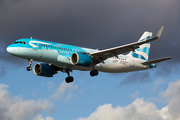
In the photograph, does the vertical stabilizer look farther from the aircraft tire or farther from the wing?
the aircraft tire

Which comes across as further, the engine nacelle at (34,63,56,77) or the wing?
the engine nacelle at (34,63,56,77)

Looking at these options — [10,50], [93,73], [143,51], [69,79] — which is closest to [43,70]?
[69,79]

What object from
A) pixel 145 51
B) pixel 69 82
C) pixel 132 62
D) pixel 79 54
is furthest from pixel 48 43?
pixel 145 51

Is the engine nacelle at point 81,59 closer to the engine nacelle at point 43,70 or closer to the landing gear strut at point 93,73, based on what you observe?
the landing gear strut at point 93,73

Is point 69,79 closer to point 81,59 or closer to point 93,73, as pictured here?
point 93,73

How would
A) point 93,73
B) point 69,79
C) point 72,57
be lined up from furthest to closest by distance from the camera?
point 69,79, point 93,73, point 72,57

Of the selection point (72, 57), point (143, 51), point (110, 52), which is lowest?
point (72, 57)

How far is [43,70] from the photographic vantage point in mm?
47500

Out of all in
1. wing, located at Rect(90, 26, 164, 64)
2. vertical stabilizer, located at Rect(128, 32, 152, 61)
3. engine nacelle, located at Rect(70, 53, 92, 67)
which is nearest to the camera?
wing, located at Rect(90, 26, 164, 64)

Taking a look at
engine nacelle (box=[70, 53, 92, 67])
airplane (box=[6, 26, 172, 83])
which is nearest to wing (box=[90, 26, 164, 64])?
airplane (box=[6, 26, 172, 83])

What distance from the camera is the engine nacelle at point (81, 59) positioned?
41438 mm

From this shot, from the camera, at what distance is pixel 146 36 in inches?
2162

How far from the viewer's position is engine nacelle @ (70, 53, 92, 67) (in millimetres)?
41438

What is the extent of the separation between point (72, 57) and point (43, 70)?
25.9ft
